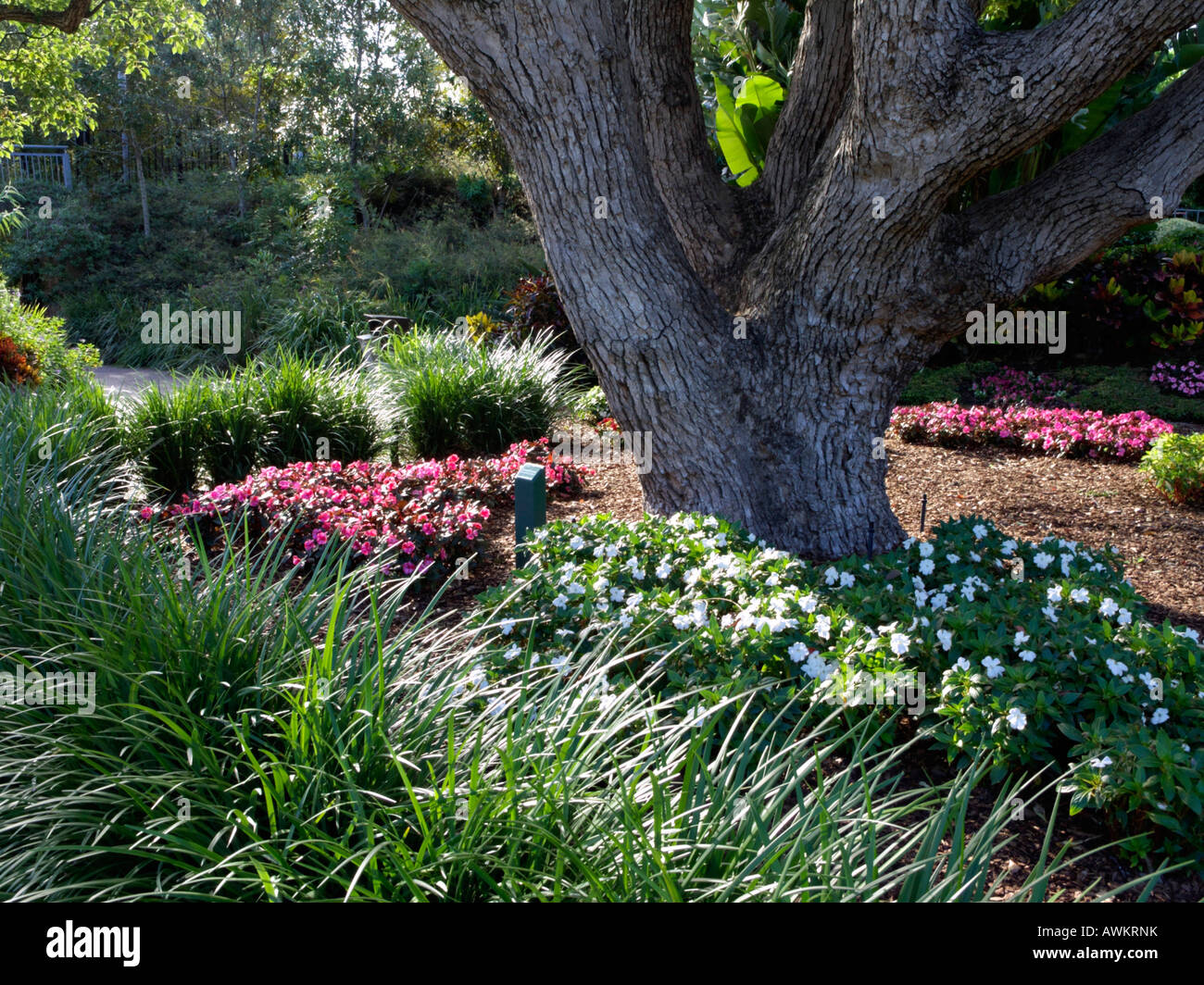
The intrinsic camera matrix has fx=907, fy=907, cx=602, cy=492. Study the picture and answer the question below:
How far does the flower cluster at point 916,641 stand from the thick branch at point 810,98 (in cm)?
197

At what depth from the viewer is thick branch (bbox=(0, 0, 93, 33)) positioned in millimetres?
8391

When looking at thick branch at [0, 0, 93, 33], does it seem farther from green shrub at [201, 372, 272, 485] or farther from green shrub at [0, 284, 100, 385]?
green shrub at [201, 372, 272, 485]

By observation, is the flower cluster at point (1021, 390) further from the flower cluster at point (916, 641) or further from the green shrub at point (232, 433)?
the green shrub at point (232, 433)

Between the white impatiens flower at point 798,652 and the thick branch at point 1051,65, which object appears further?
the thick branch at point 1051,65

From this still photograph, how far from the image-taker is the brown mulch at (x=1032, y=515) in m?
3.10

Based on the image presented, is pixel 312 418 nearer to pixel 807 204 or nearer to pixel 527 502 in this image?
pixel 527 502

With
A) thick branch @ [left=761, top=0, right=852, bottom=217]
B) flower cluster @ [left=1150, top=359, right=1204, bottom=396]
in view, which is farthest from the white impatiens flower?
flower cluster @ [left=1150, top=359, right=1204, bottom=396]

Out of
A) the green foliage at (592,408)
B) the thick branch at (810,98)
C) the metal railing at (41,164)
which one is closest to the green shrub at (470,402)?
the green foliage at (592,408)

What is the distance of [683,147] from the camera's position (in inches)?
190

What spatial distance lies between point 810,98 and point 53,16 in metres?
7.63

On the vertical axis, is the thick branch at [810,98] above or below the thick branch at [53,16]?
below

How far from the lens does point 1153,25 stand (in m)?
3.51

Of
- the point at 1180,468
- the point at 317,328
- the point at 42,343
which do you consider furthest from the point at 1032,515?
the point at 42,343

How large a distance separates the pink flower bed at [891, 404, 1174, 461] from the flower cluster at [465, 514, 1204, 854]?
3205mm
